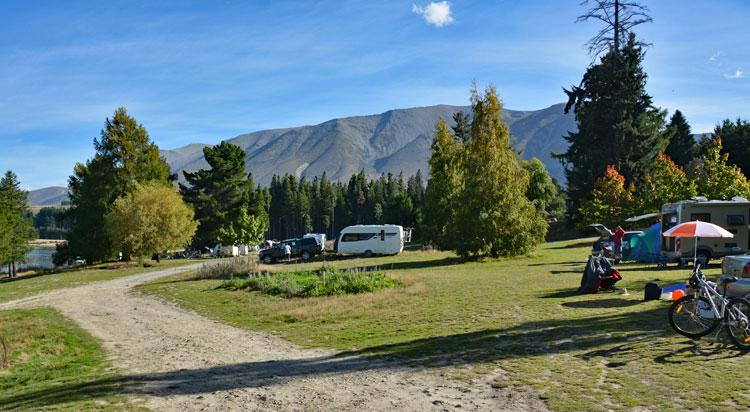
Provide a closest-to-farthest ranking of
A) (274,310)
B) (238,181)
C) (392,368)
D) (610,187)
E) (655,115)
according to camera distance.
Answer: (392,368), (274,310), (610,187), (655,115), (238,181)

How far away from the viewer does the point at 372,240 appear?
4322 cm

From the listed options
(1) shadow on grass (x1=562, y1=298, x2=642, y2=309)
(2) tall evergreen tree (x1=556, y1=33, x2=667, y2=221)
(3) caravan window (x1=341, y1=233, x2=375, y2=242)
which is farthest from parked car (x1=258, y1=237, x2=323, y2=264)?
(1) shadow on grass (x1=562, y1=298, x2=642, y2=309)

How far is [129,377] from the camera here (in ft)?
29.0

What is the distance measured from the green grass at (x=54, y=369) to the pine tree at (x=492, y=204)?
812 inches

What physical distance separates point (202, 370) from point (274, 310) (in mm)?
7229

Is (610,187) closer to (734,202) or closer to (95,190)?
(734,202)

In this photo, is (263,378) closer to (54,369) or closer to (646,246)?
(54,369)

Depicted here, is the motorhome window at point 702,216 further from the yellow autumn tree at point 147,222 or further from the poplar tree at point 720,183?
the yellow autumn tree at point 147,222

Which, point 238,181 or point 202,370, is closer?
point 202,370

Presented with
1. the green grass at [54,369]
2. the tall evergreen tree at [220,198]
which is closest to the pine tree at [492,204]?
the green grass at [54,369]

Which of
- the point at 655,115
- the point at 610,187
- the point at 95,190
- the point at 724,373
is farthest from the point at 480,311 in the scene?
the point at 655,115

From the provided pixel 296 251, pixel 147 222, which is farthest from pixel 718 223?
pixel 147 222

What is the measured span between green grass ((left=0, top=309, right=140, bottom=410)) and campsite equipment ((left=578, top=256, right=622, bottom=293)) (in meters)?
12.1

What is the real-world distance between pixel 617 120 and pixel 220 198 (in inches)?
1796
